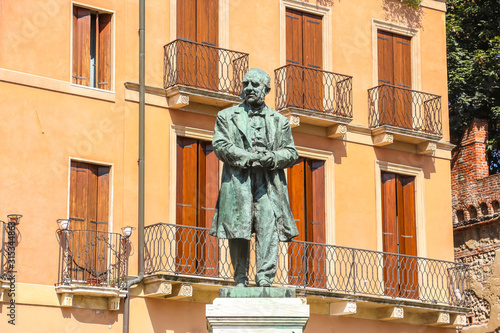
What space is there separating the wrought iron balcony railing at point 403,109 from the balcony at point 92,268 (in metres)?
7.16

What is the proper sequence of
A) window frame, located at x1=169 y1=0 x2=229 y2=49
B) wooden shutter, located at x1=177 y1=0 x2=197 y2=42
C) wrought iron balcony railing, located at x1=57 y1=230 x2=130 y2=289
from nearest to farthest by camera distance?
wrought iron balcony railing, located at x1=57 y1=230 x2=130 y2=289
wooden shutter, located at x1=177 y1=0 x2=197 y2=42
window frame, located at x1=169 y1=0 x2=229 y2=49

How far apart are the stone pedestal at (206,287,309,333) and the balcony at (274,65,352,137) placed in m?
13.9

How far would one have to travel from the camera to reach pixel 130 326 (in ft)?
76.9

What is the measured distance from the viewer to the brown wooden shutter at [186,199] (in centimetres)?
2411

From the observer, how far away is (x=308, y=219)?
2645 cm

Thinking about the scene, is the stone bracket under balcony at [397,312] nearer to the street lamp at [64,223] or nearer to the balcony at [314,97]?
the balcony at [314,97]

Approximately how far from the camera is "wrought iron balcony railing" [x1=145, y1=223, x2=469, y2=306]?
78.1ft

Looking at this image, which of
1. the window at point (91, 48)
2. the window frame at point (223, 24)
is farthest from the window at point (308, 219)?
the window at point (91, 48)

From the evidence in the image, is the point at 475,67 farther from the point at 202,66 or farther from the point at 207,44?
the point at 202,66

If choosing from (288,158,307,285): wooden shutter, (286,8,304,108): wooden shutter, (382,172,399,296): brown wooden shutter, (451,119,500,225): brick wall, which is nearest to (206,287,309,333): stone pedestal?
(288,158,307,285): wooden shutter

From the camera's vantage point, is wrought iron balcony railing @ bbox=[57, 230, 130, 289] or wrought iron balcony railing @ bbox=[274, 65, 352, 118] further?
wrought iron balcony railing @ bbox=[274, 65, 352, 118]

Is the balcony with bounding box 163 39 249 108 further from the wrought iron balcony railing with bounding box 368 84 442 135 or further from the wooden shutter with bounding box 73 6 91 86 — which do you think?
the wrought iron balcony railing with bounding box 368 84 442 135

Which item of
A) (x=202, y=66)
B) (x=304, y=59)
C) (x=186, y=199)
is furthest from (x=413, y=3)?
(x=186, y=199)

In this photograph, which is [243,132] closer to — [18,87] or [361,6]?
[18,87]
